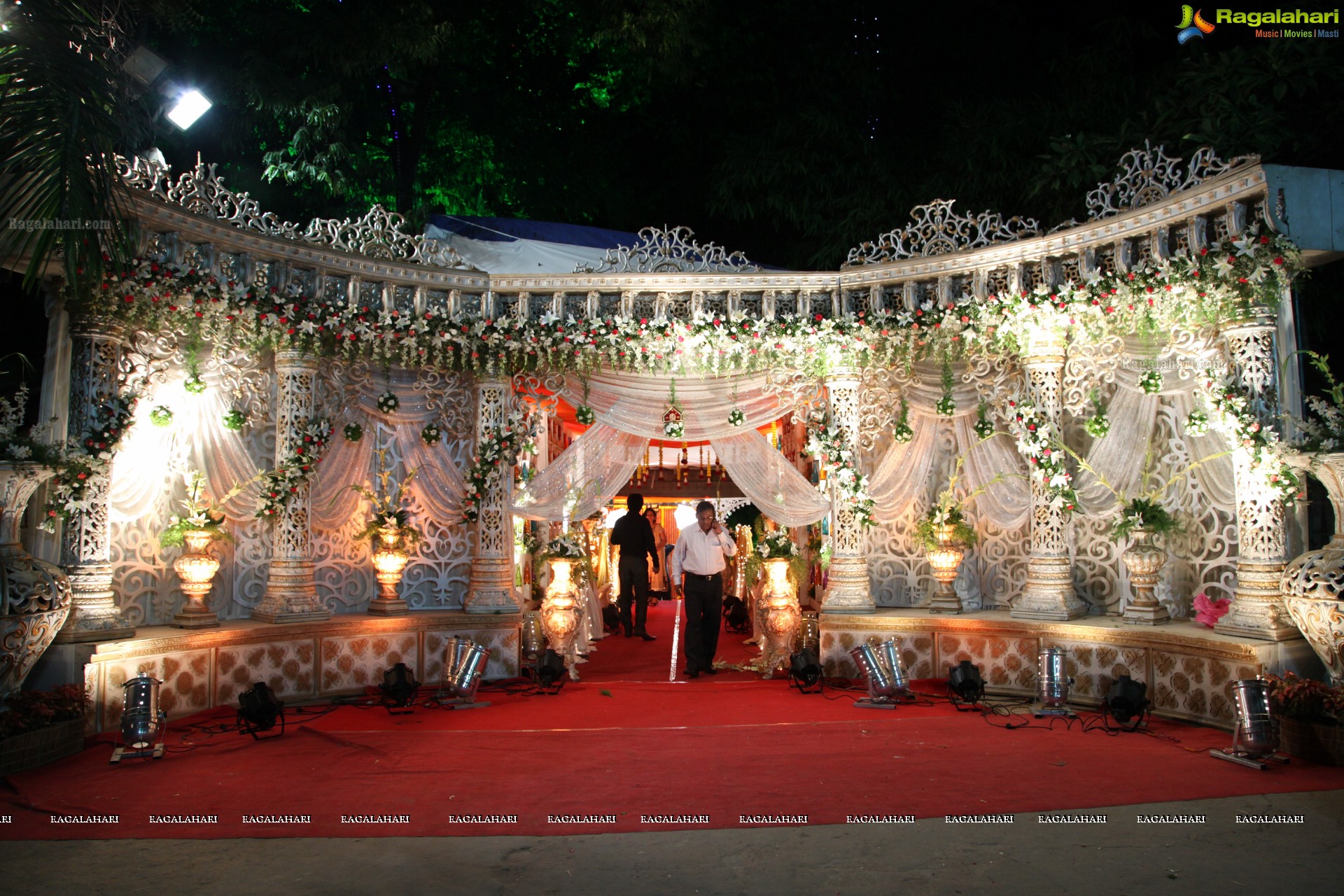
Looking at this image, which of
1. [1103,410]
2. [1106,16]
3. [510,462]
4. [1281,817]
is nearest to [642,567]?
[510,462]

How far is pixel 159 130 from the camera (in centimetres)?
1211

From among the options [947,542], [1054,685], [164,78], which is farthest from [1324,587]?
[164,78]

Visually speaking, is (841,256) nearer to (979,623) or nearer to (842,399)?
(842,399)

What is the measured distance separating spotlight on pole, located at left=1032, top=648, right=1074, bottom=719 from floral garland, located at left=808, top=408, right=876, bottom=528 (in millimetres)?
2382

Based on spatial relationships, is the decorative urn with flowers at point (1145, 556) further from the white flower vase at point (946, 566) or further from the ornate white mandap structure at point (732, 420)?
the white flower vase at point (946, 566)

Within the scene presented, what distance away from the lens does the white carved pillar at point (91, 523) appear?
7.04 m

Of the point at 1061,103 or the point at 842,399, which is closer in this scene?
the point at 842,399

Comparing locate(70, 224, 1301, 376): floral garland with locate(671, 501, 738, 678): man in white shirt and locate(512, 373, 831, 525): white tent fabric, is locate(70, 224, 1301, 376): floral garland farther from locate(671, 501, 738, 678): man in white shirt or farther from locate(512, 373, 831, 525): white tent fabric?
locate(671, 501, 738, 678): man in white shirt

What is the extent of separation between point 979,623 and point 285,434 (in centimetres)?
667

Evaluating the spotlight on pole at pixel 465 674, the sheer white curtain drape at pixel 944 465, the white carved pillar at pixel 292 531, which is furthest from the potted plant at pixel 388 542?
the sheer white curtain drape at pixel 944 465

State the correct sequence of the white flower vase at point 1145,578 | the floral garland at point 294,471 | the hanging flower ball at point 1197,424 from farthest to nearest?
the floral garland at point 294,471 < the white flower vase at point 1145,578 < the hanging flower ball at point 1197,424

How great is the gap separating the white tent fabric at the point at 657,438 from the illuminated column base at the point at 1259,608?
12.2 ft

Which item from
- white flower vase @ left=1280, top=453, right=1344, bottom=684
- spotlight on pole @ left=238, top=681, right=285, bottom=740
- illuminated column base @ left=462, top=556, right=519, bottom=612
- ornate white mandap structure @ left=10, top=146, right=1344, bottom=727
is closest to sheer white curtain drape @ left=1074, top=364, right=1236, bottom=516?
ornate white mandap structure @ left=10, top=146, right=1344, bottom=727

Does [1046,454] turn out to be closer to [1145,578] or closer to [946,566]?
[1145,578]
